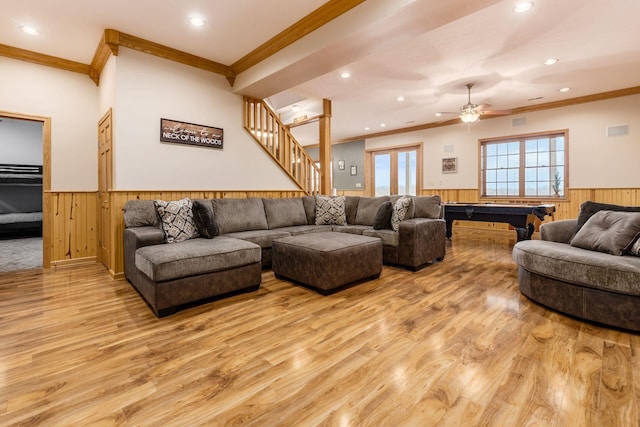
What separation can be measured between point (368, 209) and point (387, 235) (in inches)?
32.5

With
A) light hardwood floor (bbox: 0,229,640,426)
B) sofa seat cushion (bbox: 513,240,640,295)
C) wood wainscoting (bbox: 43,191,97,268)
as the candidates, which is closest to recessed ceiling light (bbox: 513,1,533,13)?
sofa seat cushion (bbox: 513,240,640,295)

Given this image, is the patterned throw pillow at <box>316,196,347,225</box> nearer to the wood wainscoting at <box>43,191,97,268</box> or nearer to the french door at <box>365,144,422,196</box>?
the wood wainscoting at <box>43,191,97,268</box>

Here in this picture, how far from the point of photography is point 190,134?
4.16 m

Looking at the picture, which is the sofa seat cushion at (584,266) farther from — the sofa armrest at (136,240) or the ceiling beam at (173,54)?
the ceiling beam at (173,54)

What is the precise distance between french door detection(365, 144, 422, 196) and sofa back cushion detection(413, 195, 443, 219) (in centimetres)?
472

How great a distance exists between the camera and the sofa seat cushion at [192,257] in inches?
95.3

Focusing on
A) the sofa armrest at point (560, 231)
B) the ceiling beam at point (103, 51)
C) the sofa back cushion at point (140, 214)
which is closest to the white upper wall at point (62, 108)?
the ceiling beam at point (103, 51)

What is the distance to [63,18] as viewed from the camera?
3.22 m

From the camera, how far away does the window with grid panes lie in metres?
6.65

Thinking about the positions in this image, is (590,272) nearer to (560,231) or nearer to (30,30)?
(560,231)

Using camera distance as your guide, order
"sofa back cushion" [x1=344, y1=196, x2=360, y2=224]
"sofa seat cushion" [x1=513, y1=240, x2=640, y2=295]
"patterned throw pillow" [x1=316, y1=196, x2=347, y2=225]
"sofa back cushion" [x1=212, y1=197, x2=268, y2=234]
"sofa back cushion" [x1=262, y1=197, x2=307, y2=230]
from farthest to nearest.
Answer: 1. "sofa back cushion" [x1=344, y1=196, x2=360, y2=224]
2. "patterned throw pillow" [x1=316, y1=196, x2=347, y2=225]
3. "sofa back cushion" [x1=262, y1=197, x2=307, y2=230]
4. "sofa back cushion" [x1=212, y1=197, x2=268, y2=234]
5. "sofa seat cushion" [x1=513, y1=240, x2=640, y2=295]

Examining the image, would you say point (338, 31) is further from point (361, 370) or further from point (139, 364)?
point (139, 364)

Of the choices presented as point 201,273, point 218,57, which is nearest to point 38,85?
point 218,57

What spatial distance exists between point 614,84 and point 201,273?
7.33 metres
